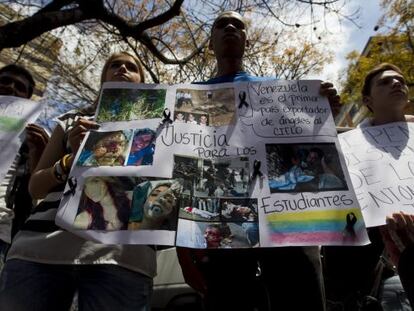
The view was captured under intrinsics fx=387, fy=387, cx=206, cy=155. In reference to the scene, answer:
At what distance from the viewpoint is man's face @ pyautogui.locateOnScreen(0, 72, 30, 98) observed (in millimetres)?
2139

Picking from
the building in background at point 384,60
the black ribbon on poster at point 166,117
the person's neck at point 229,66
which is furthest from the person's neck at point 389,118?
the building in background at point 384,60

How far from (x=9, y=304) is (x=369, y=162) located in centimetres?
138

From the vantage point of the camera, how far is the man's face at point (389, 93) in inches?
67.5

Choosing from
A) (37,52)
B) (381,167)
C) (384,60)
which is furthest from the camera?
(384,60)

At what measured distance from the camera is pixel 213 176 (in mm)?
1382

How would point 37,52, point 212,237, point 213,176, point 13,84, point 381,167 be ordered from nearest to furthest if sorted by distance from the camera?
point 212,237 < point 213,176 < point 381,167 < point 13,84 < point 37,52

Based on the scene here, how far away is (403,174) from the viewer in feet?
4.83

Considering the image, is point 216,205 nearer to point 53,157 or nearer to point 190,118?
point 190,118

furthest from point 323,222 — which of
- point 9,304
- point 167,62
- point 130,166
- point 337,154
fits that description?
point 167,62

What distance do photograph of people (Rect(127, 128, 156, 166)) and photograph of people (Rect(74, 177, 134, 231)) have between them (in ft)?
0.29

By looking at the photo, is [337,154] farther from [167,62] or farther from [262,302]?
[167,62]

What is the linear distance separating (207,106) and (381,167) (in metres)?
0.73

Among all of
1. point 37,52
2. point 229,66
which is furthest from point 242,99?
point 37,52

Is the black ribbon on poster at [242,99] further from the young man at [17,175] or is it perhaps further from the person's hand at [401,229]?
the young man at [17,175]
